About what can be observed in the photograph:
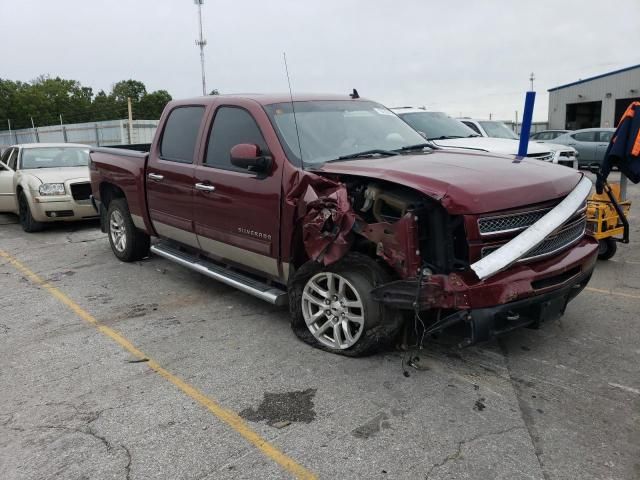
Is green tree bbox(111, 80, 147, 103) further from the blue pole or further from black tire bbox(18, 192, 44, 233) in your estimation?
the blue pole

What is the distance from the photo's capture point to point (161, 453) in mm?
3008

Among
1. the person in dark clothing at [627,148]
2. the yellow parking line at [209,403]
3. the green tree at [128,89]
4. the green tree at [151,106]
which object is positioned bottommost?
the yellow parking line at [209,403]

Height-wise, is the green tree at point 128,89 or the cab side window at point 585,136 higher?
the green tree at point 128,89

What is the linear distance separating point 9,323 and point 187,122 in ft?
8.36

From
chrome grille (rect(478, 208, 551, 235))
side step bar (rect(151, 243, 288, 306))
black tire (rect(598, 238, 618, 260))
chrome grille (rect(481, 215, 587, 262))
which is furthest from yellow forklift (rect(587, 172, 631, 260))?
side step bar (rect(151, 243, 288, 306))

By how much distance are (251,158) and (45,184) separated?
6.49m

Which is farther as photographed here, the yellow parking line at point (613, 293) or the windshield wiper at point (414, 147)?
the yellow parking line at point (613, 293)

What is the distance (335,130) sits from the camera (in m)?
4.80

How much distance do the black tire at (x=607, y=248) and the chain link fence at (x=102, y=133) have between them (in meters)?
15.1

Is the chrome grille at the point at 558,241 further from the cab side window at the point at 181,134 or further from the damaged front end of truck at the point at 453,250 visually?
the cab side window at the point at 181,134

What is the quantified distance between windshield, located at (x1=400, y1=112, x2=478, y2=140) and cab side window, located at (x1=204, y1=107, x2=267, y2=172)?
4971 mm

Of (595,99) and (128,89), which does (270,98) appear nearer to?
(595,99)

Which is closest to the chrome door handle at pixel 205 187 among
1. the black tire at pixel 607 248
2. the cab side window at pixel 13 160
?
the black tire at pixel 607 248

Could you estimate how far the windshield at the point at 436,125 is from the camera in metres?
9.60
